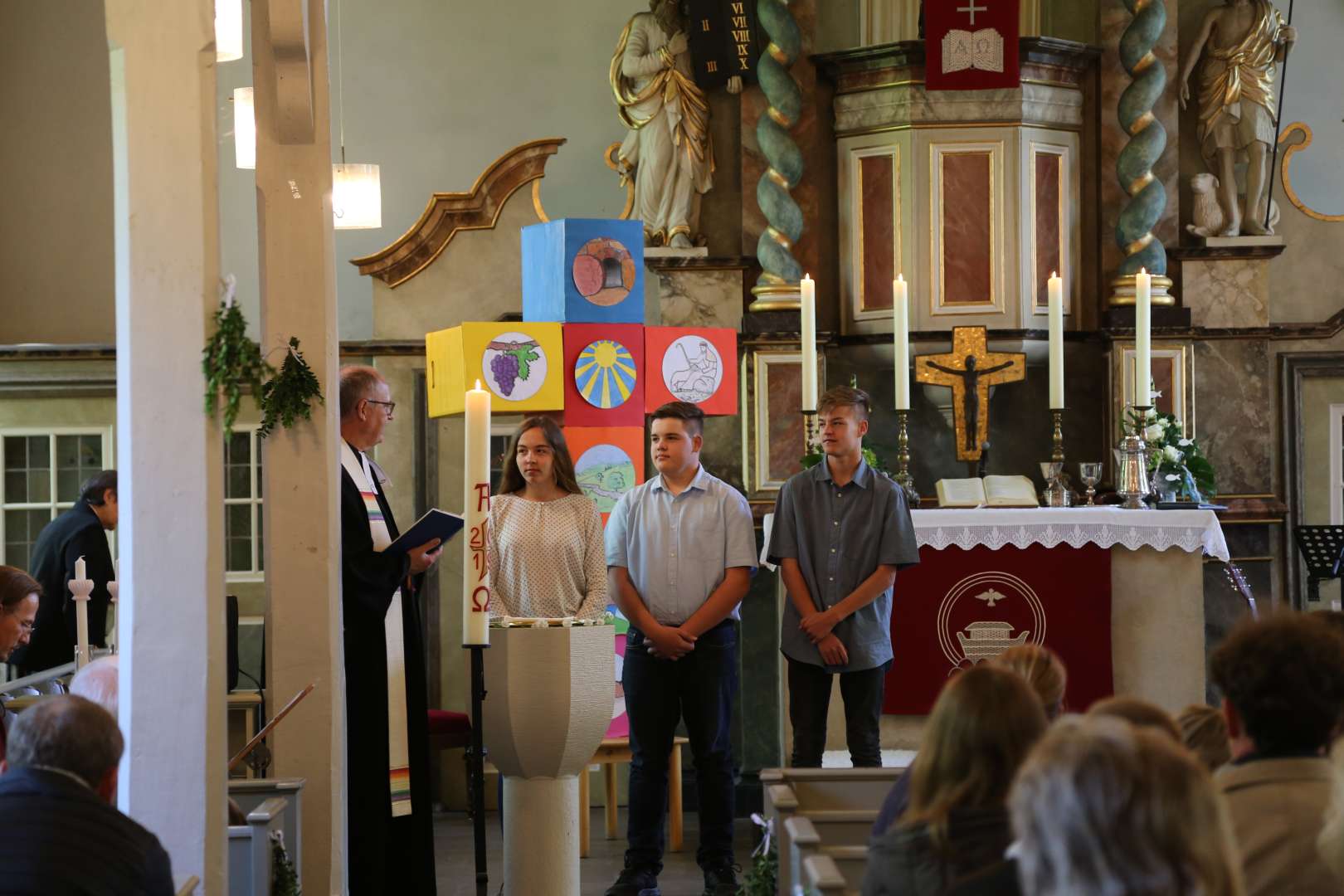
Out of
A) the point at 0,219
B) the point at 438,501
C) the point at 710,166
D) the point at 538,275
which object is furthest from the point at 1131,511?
the point at 0,219

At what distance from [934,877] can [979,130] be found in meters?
6.65

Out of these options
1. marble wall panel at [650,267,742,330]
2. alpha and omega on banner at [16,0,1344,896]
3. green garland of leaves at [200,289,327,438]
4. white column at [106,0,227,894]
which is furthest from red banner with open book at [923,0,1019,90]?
white column at [106,0,227,894]

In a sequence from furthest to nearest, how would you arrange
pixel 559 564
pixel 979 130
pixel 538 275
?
1. pixel 979 130
2. pixel 538 275
3. pixel 559 564

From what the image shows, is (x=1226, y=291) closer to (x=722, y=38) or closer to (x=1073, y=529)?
(x=1073, y=529)

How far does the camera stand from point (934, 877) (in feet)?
7.77

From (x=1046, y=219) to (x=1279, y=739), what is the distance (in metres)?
6.51

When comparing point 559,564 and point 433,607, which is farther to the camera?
point 433,607

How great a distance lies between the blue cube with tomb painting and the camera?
20.4 feet

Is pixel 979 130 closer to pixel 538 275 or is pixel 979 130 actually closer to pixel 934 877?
pixel 538 275

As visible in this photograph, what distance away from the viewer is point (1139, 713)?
2475 millimetres

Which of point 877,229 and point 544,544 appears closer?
point 544,544

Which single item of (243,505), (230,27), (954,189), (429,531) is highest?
(230,27)

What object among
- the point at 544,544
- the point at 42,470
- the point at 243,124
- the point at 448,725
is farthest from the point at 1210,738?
the point at 42,470

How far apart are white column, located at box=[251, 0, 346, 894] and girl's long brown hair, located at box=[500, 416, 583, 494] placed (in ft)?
2.82
